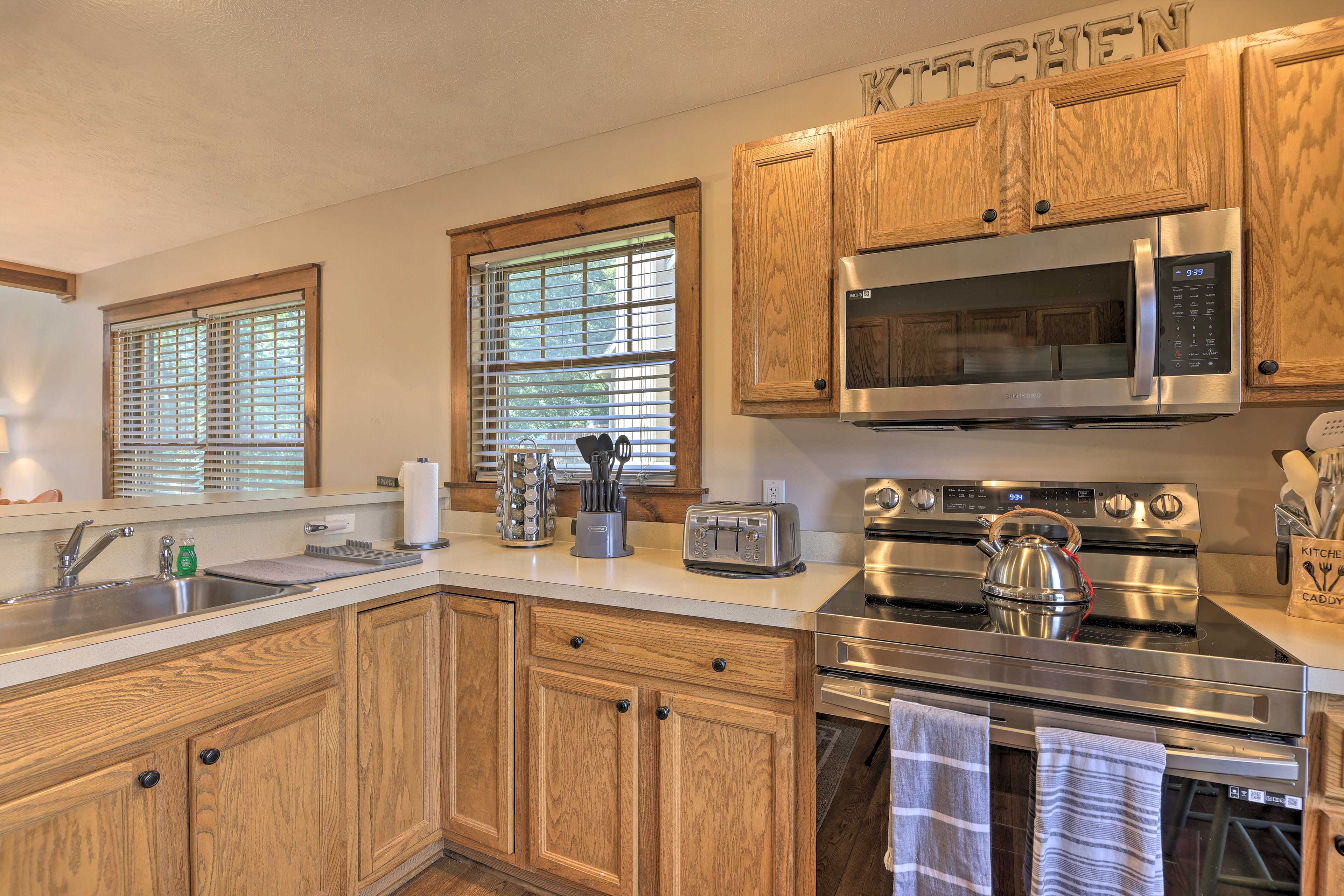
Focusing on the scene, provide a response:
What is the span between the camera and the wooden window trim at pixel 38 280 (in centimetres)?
434

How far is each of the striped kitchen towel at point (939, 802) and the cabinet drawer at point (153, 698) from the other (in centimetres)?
140

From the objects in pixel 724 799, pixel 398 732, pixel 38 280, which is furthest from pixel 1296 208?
pixel 38 280

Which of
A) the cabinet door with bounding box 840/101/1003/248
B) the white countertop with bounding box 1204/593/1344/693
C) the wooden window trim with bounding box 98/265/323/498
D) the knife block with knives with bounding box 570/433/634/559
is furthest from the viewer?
the wooden window trim with bounding box 98/265/323/498

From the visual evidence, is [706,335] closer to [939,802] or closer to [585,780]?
[585,780]

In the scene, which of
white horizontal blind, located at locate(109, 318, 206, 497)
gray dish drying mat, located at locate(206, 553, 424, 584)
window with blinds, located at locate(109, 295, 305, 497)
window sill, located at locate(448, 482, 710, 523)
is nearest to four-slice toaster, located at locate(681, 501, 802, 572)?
window sill, located at locate(448, 482, 710, 523)

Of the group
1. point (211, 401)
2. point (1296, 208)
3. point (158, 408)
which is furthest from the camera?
point (158, 408)

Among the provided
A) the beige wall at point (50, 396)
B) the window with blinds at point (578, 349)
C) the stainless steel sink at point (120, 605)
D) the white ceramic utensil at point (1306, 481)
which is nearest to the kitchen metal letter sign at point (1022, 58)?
the window with blinds at point (578, 349)

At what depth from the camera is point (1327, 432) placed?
4.82 ft

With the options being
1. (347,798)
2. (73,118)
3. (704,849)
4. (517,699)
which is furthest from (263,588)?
(73,118)

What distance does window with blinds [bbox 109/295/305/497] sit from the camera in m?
3.50

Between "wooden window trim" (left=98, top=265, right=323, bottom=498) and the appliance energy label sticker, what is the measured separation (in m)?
3.39

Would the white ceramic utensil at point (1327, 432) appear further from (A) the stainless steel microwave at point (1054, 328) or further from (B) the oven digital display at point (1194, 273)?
(B) the oven digital display at point (1194, 273)

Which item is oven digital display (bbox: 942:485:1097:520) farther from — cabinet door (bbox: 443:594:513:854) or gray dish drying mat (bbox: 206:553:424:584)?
gray dish drying mat (bbox: 206:553:424:584)

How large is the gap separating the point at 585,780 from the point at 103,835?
1006mm
